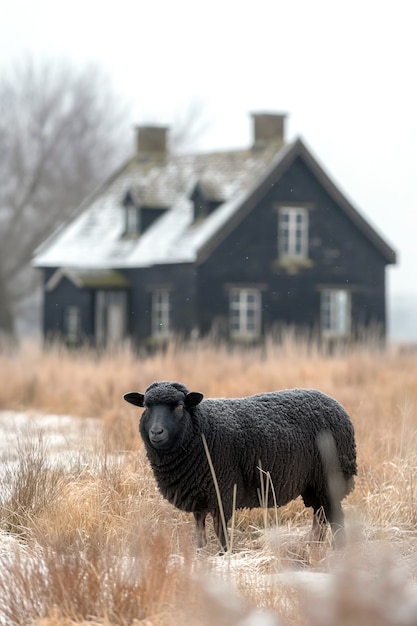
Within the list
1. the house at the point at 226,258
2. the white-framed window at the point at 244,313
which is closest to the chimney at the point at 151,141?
the house at the point at 226,258

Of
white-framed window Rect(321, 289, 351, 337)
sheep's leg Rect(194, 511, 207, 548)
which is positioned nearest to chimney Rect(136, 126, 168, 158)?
white-framed window Rect(321, 289, 351, 337)

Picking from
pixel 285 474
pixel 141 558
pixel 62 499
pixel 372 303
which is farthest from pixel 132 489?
pixel 372 303

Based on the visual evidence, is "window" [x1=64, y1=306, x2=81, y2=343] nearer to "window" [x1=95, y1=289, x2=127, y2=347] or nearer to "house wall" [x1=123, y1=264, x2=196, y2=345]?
"window" [x1=95, y1=289, x2=127, y2=347]

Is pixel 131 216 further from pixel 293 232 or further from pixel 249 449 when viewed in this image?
pixel 249 449

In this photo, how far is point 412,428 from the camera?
10688 mm

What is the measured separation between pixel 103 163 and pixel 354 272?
17.2 m

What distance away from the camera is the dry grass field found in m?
4.68

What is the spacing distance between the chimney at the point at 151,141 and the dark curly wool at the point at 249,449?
31.1m

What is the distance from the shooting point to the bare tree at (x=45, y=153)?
47125 mm

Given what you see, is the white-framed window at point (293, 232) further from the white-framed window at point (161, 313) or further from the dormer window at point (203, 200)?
the white-framed window at point (161, 313)

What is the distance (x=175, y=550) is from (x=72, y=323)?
94.9 ft

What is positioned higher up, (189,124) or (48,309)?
(189,124)

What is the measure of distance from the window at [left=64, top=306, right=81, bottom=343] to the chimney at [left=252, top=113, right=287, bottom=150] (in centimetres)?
663

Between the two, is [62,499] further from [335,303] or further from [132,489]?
[335,303]
